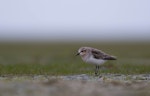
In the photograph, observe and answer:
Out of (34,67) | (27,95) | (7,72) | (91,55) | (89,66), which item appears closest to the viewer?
(27,95)

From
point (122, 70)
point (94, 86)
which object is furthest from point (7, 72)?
point (94, 86)

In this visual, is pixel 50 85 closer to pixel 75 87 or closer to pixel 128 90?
pixel 75 87

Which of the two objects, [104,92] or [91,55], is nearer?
[104,92]

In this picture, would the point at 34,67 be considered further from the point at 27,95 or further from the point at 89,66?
the point at 27,95

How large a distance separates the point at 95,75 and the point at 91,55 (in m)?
0.77

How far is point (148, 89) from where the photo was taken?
1720 centimetres

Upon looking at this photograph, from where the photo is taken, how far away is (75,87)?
1638cm

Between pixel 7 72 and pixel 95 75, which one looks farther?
pixel 7 72

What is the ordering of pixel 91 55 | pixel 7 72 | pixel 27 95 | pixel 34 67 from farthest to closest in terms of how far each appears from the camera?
pixel 34 67 < pixel 7 72 < pixel 91 55 < pixel 27 95

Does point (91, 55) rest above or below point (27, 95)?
above

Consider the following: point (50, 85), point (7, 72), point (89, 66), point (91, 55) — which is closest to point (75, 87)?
point (50, 85)

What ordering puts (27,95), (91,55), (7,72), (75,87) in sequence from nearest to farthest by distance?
(27,95) < (75,87) < (91,55) < (7,72)

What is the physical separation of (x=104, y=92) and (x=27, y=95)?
209 cm

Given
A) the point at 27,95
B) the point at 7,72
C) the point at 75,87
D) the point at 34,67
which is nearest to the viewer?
the point at 27,95
